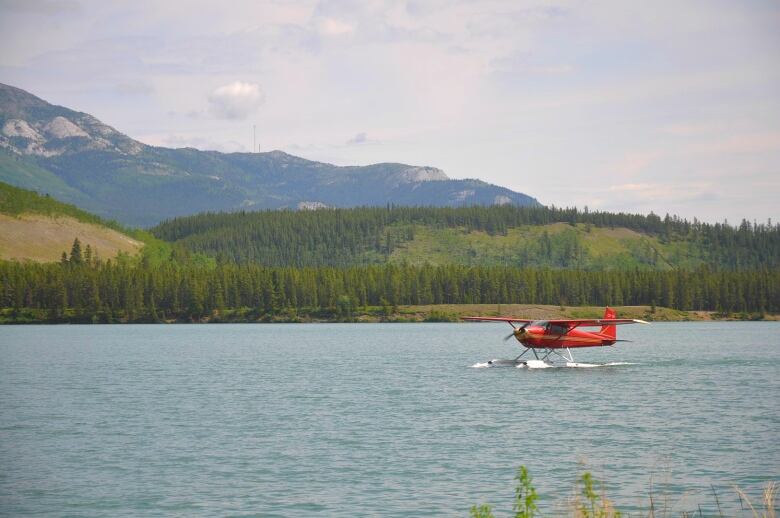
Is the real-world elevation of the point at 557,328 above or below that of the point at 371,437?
above

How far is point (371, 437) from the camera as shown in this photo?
39719 mm

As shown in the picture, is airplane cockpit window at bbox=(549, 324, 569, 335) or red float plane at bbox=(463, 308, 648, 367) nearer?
red float plane at bbox=(463, 308, 648, 367)

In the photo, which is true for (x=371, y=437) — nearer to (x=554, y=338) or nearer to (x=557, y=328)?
(x=557, y=328)

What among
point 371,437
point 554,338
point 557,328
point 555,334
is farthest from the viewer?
point 554,338

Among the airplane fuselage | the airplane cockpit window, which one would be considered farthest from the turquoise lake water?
the airplane cockpit window

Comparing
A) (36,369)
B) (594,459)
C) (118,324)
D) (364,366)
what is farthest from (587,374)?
(118,324)

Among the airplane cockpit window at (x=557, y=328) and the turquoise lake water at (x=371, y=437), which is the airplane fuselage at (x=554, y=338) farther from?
the turquoise lake water at (x=371, y=437)

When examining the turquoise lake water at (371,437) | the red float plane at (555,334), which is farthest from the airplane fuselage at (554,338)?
the turquoise lake water at (371,437)

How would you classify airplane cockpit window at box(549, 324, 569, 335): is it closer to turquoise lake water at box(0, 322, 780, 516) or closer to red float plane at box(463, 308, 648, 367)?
red float plane at box(463, 308, 648, 367)

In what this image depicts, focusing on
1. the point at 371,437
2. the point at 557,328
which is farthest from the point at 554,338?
the point at 371,437

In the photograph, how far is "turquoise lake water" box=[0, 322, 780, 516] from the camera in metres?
29.3

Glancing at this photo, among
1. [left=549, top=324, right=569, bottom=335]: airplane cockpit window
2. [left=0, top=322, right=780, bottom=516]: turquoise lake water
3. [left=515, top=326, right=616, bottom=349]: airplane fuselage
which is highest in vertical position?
[left=549, top=324, right=569, bottom=335]: airplane cockpit window

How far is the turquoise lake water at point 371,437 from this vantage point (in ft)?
96.1

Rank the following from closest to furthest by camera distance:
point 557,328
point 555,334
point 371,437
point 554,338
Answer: point 371,437 → point 557,328 → point 555,334 → point 554,338
